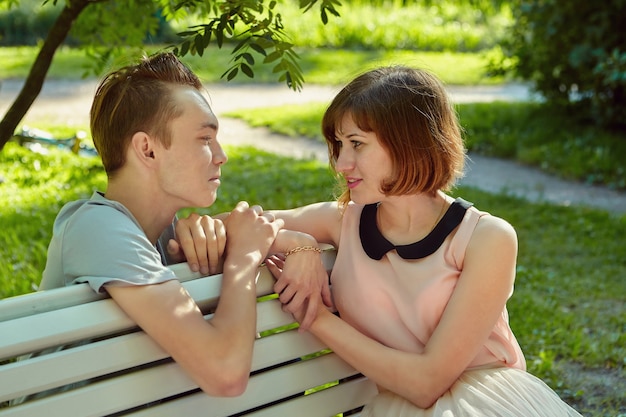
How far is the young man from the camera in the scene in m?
1.97

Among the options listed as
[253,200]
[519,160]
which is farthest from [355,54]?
[253,200]

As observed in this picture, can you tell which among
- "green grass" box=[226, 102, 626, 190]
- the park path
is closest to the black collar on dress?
the park path

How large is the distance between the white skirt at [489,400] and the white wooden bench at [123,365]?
0.23 meters

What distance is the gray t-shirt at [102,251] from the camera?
197cm

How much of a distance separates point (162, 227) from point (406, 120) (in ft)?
2.28

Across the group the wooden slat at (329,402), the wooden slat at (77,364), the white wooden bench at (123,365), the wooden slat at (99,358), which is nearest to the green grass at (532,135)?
the wooden slat at (329,402)

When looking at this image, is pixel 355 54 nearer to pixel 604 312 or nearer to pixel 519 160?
pixel 519 160

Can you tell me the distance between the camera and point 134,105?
2225 millimetres

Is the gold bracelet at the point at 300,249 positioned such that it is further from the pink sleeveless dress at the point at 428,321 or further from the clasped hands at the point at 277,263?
the pink sleeveless dress at the point at 428,321

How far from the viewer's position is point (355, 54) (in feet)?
55.0

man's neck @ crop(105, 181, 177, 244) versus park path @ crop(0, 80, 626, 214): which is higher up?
man's neck @ crop(105, 181, 177, 244)

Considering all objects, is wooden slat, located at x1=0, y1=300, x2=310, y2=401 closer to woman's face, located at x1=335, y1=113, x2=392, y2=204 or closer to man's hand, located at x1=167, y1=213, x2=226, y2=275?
man's hand, located at x1=167, y1=213, x2=226, y2=275

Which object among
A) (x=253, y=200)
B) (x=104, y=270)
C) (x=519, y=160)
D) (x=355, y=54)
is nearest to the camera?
(x=104, y=270)

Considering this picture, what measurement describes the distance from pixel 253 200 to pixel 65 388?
15.4 ft
